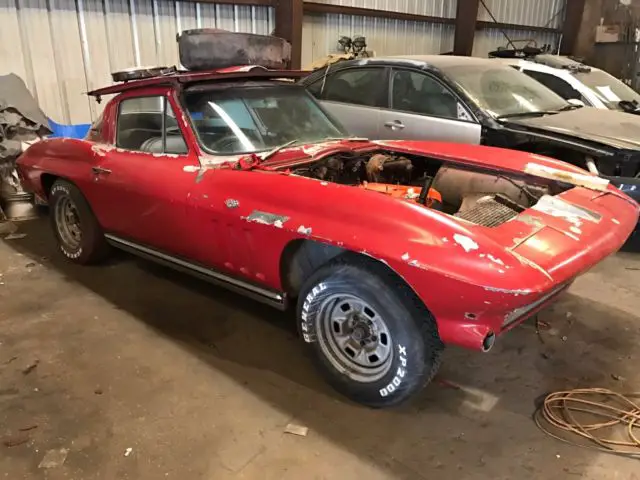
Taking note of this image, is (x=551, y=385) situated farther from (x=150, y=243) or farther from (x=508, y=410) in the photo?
(x=150, y=243)

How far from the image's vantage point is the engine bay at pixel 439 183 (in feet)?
9.73

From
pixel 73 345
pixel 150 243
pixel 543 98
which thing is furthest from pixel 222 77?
pixel 543 98

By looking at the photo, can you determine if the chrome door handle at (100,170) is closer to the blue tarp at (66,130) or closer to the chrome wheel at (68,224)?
the chrome wheel at (68,224)

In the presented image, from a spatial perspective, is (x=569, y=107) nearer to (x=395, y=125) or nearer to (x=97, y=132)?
(x=395, y=125)

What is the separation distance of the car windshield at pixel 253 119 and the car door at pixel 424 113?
1739mm

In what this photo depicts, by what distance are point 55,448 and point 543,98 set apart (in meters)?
5.45

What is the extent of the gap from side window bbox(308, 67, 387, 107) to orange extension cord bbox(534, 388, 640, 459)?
12.5 feet

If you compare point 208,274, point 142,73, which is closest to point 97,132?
point 142,73

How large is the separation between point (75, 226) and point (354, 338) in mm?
2979

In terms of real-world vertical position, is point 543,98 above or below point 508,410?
above

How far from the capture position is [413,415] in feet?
8.81

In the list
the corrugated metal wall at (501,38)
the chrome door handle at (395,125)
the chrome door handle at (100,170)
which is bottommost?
the chrome door handle at (100,170)

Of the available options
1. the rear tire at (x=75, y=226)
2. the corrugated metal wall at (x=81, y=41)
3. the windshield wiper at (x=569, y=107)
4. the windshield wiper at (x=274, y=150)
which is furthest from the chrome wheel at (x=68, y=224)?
the windshield wiper at (x=569, y=107)

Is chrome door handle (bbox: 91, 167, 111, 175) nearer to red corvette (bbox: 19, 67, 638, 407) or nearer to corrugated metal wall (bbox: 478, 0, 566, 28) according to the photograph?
red corvette (bbox: 19, 67, 638, 407)
